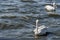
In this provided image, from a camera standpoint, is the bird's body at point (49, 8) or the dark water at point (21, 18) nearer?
the dark water at point (21, 18)

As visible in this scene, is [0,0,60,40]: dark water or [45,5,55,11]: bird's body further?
[45,5,55,11]: bird's body

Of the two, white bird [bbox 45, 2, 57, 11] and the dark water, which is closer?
the dark water

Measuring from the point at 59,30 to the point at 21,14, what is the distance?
4.31 ft

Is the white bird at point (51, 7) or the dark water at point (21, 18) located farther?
the white bird at point (51, 7)

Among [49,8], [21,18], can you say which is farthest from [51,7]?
[21,18]

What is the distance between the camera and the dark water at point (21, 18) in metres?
5.04

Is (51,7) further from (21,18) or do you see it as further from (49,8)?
(21,18)

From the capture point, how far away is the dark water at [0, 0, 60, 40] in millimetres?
5039

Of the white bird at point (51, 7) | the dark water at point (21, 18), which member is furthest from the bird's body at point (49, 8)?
the dark water at point (21, 18)

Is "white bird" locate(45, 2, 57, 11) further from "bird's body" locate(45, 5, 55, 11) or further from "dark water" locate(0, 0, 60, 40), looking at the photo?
"dark water" locate(0, 0, 60, 40)

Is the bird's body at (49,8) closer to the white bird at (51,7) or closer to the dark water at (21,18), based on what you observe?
the white bird at (51,7)

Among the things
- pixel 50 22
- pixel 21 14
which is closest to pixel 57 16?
pixel 50 22

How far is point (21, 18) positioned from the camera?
19.4 feet

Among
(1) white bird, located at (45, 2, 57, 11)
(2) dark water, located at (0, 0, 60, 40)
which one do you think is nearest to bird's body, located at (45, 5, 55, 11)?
(1) white bird, located at (45, 2, 57, 11)
